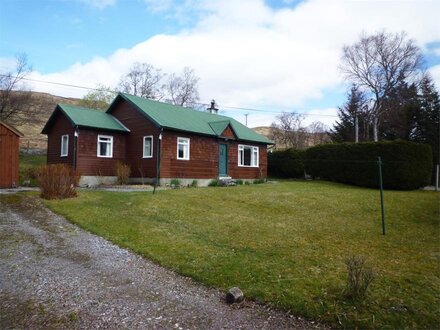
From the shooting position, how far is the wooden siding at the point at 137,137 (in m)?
19.8

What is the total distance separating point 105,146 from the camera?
2081 cm

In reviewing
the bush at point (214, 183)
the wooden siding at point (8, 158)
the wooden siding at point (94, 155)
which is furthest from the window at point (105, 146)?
the bush at point (214, 183)

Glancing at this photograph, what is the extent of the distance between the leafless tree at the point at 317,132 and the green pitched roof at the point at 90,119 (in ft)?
145

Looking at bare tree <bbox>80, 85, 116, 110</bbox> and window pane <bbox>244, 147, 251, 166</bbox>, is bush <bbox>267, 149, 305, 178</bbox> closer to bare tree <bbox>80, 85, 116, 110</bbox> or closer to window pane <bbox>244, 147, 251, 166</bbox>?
window pane <bbox>244, 147, 251, 166</bbox>

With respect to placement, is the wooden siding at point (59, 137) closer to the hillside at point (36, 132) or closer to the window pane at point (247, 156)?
the hillside at point (36, 132)

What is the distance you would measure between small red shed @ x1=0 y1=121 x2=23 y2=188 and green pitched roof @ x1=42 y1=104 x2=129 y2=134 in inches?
121

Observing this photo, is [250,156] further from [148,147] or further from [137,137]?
[137,137]

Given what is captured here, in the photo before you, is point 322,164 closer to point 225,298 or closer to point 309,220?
point 309,220

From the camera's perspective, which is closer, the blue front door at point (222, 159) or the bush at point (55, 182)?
the bush at point (55, 182)

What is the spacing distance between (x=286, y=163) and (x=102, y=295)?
82.1 ft

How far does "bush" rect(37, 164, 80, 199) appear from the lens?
1292 centimetres

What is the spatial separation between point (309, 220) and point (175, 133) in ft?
38.5

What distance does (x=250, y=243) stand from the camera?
23.8 feet

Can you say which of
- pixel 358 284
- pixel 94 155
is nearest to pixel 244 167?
pixel 94 155
